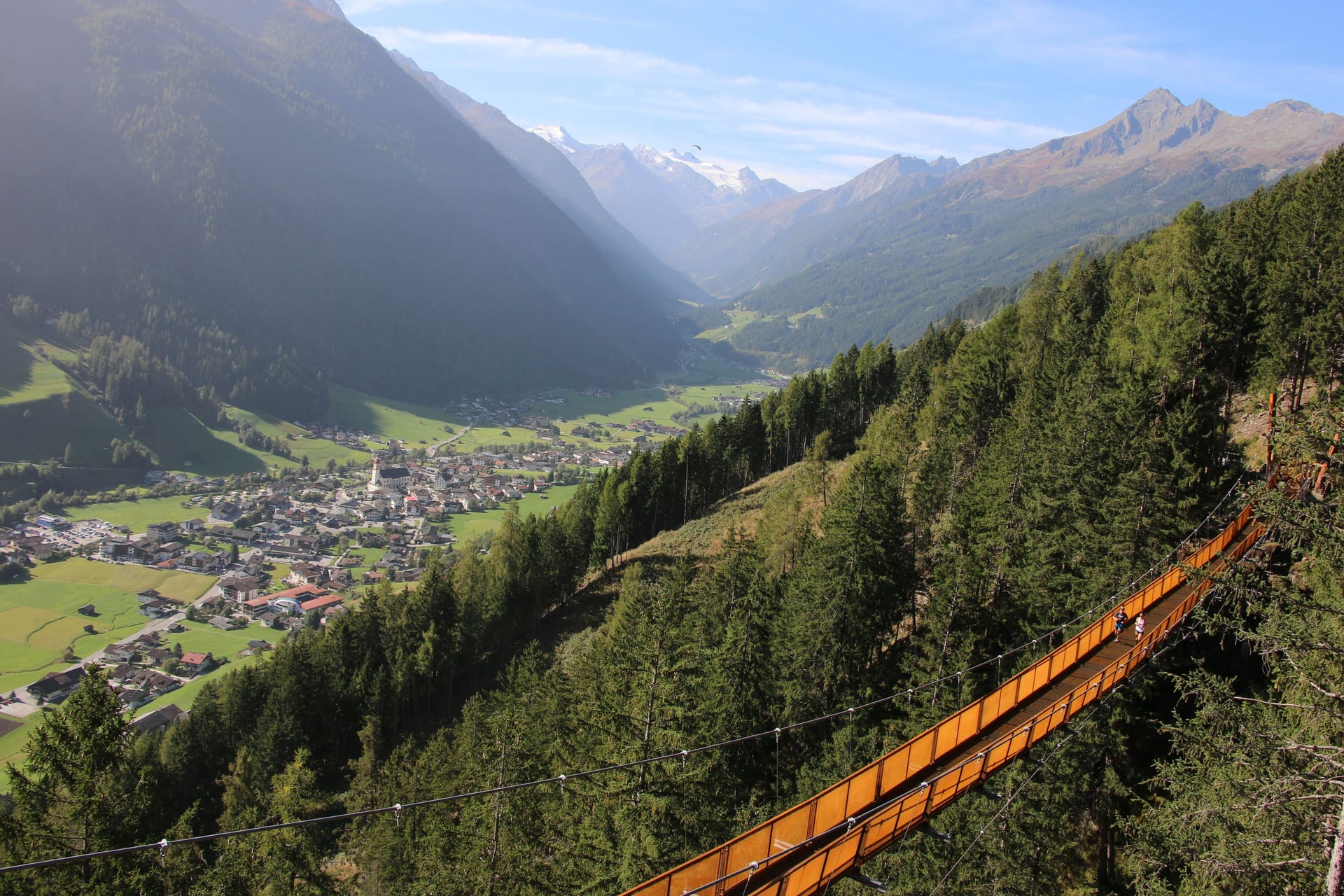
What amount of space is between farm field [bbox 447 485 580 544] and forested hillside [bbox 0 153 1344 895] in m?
54.5

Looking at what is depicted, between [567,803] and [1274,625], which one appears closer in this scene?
[1274,625]

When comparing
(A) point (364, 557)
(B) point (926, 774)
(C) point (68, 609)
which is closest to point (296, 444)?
(A) point (364, 557)

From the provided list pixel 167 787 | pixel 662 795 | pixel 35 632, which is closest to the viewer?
pixel 662 795

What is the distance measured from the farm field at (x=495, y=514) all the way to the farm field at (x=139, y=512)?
128ft

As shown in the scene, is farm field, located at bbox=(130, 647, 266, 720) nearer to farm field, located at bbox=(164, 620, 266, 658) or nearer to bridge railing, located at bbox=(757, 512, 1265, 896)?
farm field, located at bbox=(164, 620, 266, 658)

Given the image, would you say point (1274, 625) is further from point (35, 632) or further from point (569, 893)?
point (35, 632)

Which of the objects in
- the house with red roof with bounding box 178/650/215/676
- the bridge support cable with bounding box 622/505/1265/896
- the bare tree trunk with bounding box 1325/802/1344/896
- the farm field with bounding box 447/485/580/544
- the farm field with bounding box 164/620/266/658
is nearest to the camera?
the bare tree trunk with bounding box 1325/802/1344/896

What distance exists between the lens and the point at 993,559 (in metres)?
25.8

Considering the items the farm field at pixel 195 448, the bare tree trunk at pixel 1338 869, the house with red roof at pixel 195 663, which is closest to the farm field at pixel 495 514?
the house with red roof at pixel 195 663

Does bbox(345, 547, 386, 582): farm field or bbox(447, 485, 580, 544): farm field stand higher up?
bbox(447, 485, 580, 544): farm field

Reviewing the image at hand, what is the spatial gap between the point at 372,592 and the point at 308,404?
490ft

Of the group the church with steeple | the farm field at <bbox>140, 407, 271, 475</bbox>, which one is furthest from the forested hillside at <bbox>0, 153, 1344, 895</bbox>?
the farm field at <bbox>140, 407, 271, 475</bbox>

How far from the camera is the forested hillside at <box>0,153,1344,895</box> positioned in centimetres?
1260

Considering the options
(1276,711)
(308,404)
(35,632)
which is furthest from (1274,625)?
(308,404)
